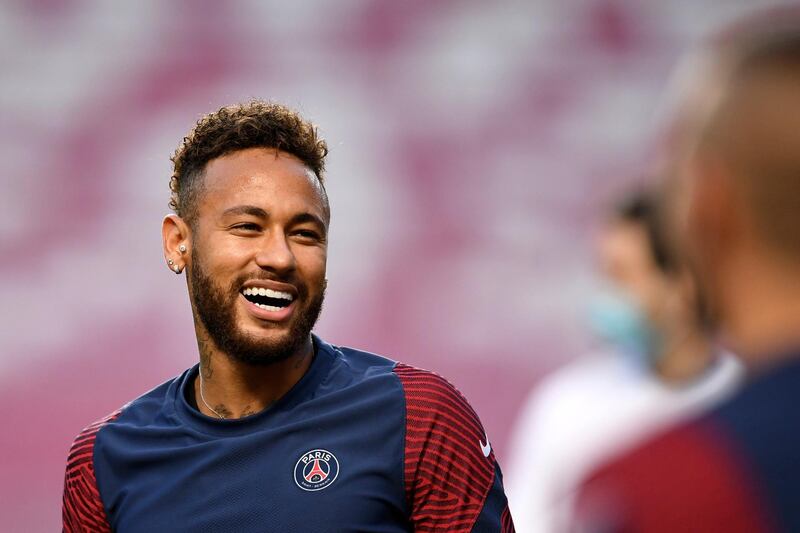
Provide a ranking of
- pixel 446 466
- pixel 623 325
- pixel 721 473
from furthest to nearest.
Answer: pixel 623 325, pixel 446 466, pixel 721 473

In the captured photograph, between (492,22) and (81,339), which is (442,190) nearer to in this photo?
(492,22)

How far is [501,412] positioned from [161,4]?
2565 mm

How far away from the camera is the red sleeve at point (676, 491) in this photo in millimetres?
825

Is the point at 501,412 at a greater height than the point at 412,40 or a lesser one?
lesser

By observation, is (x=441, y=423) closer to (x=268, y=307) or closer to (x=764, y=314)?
(x=268, y=307)

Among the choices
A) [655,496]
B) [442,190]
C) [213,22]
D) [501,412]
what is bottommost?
[655,496]

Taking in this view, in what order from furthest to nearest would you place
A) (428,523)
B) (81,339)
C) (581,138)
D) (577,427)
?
(581,138) → (81,339) → (577,427) → (428,523)

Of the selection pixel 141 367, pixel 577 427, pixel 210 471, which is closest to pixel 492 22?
pixel 141 367

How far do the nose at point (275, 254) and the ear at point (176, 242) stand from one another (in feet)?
0.90

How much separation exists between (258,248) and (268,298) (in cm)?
11

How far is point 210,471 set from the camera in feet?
7.23

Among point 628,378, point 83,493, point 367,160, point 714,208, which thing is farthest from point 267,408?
point 367,160

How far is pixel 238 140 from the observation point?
2.45 m

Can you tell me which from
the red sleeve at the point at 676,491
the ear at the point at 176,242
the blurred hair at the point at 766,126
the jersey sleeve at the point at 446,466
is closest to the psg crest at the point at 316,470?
the jersey sleeve at the point at 446,466
